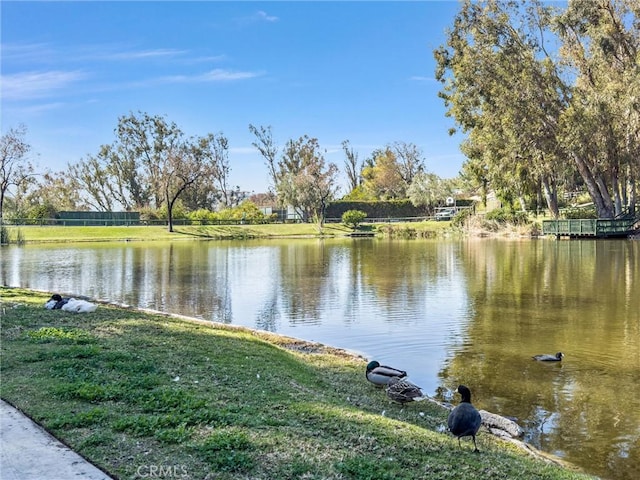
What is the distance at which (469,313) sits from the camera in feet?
48.6

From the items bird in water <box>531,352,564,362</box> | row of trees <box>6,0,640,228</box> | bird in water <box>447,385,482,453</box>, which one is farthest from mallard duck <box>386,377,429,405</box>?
row of trees <box>6,0,640,228</box>

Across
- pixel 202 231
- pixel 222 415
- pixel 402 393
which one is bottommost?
pixel 402 393

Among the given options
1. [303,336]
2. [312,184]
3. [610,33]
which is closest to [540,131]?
[610,33]

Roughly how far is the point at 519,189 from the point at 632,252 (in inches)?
841

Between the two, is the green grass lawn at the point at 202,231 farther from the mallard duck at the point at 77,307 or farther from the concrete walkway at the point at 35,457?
the concrete walkway at the point at 35,457

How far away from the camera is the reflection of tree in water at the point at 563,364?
6.71 m

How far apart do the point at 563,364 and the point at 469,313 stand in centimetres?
499

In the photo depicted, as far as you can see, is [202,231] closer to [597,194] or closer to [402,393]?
[597,194]

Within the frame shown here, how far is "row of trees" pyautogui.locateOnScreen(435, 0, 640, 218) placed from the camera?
40125 millimetres

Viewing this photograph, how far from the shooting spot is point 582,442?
21.6ft

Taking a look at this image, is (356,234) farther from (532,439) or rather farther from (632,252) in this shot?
(532,439)

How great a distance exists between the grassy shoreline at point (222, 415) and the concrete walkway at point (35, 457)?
92 mm

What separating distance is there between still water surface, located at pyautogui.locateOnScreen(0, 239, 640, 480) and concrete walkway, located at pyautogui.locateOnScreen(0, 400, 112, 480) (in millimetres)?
5088

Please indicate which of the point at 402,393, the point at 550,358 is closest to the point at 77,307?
the point at 402,393
